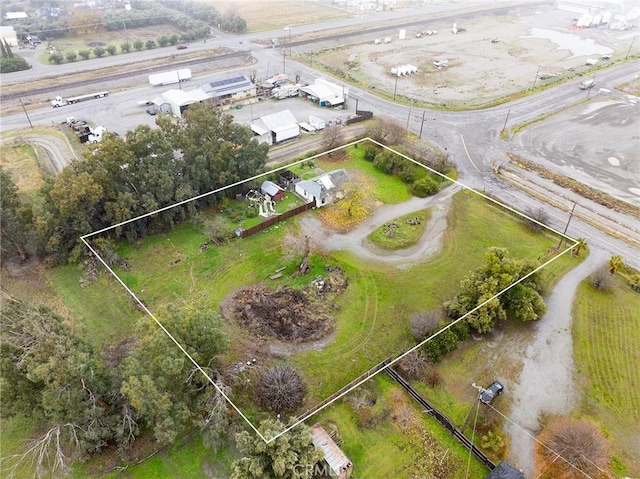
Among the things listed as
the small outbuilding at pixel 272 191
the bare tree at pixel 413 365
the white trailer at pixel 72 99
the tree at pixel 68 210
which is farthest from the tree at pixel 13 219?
the white trailer at pixel 72 99

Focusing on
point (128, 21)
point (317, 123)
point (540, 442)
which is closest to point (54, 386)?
point (540, 442)

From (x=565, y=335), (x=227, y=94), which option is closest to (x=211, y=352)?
(x=565, y=335)

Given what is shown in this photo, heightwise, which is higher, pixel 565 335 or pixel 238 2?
pixel 238 2

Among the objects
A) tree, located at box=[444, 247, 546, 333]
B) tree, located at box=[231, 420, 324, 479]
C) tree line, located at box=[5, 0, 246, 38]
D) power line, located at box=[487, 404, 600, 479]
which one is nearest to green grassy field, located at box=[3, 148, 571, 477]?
tree, located at box=[444, 247, 546, 333]

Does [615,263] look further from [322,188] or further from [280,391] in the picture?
[280,391]

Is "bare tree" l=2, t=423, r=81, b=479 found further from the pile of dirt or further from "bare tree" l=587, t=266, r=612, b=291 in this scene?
"bare tree" l=587, t=266, r=612, b=291

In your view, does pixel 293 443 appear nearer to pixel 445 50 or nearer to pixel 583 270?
pixel 583 270
